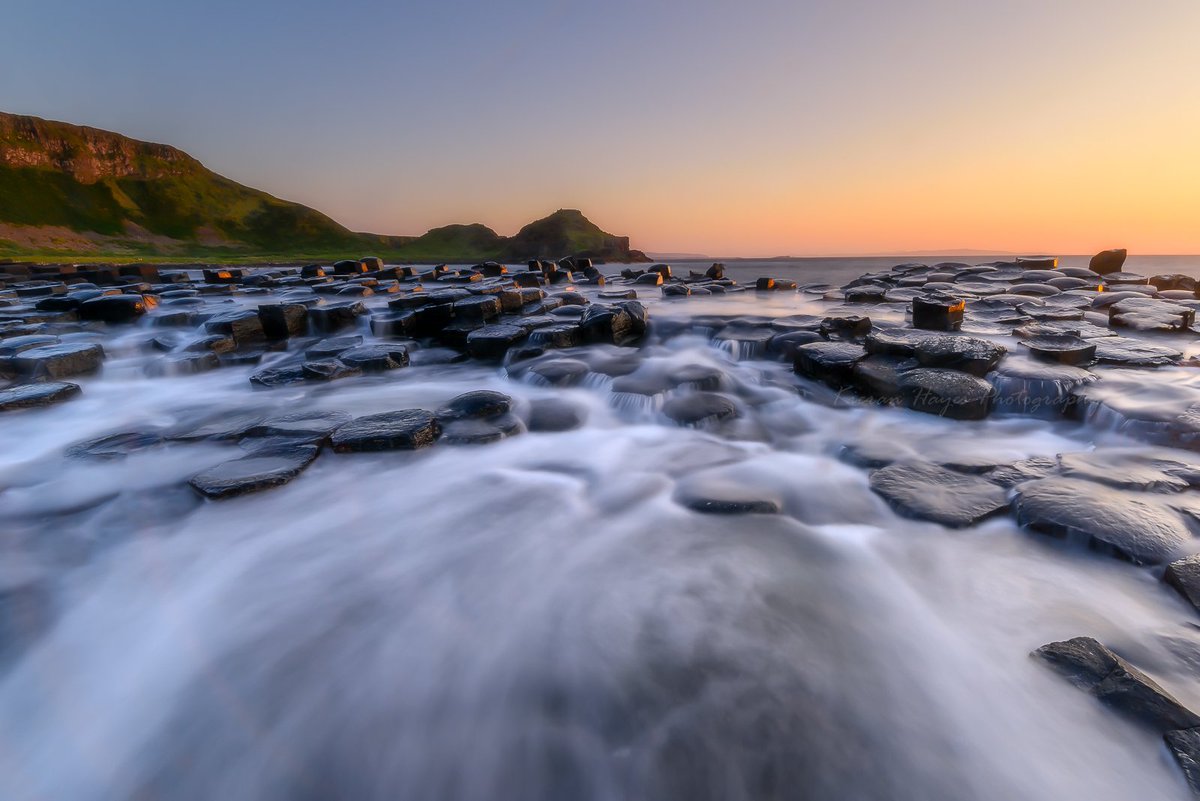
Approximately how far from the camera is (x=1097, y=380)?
439 centimetres

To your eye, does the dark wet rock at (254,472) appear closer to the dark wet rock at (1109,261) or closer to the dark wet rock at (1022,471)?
the dark wet rock at (1022,471)

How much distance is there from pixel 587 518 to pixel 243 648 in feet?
5.93

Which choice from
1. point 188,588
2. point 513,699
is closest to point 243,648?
point 188,588

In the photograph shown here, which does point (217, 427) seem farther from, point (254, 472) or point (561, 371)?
point (561, 371)

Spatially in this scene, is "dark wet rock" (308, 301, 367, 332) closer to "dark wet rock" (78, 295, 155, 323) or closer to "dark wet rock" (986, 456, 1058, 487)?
"dark wet rock" (78, 295, 155, 323)

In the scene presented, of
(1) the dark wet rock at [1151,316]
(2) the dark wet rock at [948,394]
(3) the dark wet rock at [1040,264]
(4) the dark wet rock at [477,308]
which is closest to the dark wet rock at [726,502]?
(2) the dark wet rock at [948,394]

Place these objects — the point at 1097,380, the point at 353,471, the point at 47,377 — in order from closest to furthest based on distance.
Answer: the point at 353,471
the point at 1097,380
the point at 47,377

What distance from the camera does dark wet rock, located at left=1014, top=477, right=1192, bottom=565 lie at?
230cm

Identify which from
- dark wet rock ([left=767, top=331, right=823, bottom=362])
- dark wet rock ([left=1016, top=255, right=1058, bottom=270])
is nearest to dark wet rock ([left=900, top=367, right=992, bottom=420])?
dark wet rock ([left=767, top=331, right=823, bottom=362])

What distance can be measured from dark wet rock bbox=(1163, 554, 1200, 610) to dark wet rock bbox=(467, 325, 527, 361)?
5.90m

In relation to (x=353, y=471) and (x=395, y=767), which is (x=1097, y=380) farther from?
(x=353, y=471)

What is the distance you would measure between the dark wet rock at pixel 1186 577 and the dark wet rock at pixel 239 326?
9354 millimetres

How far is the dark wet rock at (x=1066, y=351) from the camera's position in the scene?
190 inches

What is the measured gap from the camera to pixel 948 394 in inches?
167
